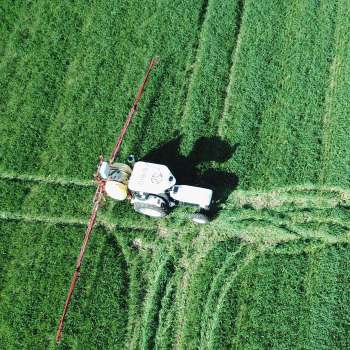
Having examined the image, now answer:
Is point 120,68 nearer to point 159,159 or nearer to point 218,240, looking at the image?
point 159,159

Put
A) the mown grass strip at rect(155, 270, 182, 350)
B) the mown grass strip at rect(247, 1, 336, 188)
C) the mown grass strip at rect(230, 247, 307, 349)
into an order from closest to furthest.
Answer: the mown grass strip at rect(230, 247, 307, 349) → the mown grass strip at rect(155, 270, 182, 350) → the mown grass strip at rect(247, 1, 336, 188)

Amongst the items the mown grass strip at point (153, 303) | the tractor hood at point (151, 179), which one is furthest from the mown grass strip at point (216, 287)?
the tractor hood at point (151, 179)

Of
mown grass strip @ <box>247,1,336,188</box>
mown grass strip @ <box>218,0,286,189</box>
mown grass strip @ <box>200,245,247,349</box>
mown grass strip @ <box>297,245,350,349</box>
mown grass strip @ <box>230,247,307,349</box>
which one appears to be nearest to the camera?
mown grass strip @ <box>297,245,350,349</box>

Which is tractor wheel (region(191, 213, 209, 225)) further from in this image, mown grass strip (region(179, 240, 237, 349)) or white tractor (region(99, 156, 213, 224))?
mown grass strip (region(179, 240, 237, 349))

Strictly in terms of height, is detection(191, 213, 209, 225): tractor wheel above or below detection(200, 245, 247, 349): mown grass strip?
above

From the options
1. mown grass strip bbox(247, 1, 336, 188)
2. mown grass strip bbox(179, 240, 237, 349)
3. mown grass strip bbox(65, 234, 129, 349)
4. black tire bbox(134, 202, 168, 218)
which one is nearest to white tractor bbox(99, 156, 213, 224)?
black tire bbox(134, 202, 168, 218)

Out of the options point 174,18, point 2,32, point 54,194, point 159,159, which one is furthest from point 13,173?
point 174,18

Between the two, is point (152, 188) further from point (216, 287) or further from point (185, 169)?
point (216, 287)
